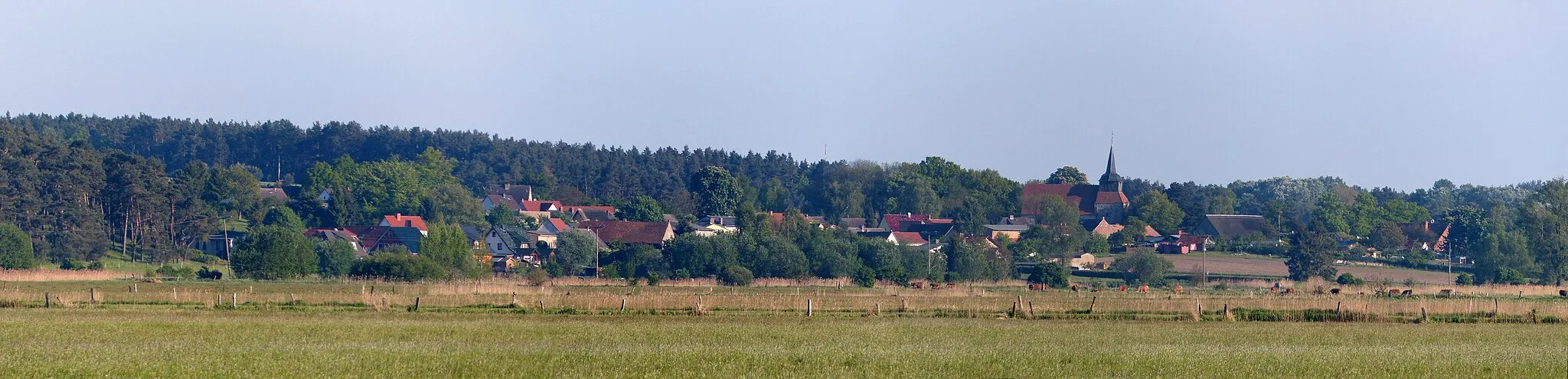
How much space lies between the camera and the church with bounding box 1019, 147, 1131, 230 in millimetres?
181625

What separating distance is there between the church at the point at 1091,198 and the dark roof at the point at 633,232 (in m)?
66.4

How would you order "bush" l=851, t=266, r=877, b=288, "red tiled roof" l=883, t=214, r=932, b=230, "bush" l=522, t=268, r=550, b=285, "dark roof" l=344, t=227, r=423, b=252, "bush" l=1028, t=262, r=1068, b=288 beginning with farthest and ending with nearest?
"red tiled roof" l=883, t=214, r=932, b=230 < "dark roof" l=344, t=227, r=423, b=252 < "bush" l=1028, t=262, r=1068, b=288 < "bush" l=851, t=266, r=877, b=288 < "bush" l=522, t=268, r=550, b=285

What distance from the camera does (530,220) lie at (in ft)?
491

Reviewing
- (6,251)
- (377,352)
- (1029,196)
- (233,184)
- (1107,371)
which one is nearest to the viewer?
(1107,371)

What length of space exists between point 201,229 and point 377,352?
96725mm

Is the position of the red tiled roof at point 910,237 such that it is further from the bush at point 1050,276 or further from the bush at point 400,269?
the bush at point 400,269

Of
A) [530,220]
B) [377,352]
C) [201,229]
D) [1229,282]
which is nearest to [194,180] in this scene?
[201,229]

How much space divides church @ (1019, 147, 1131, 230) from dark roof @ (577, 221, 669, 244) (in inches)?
2615

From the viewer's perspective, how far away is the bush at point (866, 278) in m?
89.2

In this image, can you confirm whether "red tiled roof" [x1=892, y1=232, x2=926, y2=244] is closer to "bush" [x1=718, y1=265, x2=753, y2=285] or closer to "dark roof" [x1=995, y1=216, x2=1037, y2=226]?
"dark roof" [x1=995, y1=216, x2=1037, y2=226]

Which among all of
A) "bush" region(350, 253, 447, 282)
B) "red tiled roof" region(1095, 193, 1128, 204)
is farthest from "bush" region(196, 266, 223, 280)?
"red tiled roof" region(1095, 193, 1128, 204)

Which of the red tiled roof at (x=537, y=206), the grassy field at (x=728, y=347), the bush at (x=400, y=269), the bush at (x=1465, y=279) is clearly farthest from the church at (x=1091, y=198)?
the grassy field at (x=728, y=347)

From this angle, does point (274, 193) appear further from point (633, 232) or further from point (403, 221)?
point (633, 232)

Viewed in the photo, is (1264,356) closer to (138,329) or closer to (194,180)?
(138,329)
